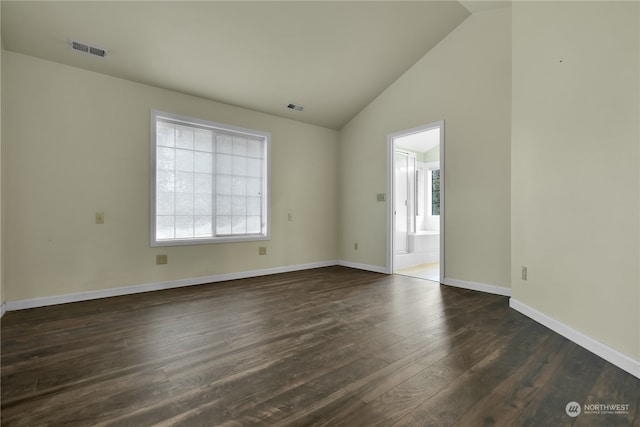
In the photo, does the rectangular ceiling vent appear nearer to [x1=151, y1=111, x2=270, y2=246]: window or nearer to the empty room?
the empty room

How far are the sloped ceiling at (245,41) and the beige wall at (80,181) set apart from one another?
236 millimetres

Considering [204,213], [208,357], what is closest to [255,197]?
[204,213]

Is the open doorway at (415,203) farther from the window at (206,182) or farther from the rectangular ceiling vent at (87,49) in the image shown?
the rectangular ceiling vent at (87,49)

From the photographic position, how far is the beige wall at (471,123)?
11.8 ft

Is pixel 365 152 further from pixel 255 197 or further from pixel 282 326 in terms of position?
pixel 282 326

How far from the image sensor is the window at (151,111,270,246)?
394cm

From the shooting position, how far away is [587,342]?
2146 millimetres

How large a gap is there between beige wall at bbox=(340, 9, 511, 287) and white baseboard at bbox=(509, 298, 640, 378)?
89cm

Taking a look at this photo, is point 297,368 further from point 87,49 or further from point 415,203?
point 415,203

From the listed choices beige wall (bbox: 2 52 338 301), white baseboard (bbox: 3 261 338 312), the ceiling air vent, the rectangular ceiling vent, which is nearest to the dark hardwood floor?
white baseboard (bbox: 3 261 338 312)

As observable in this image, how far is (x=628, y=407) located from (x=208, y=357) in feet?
7.77

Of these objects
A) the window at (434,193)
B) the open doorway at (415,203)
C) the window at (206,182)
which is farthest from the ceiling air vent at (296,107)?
the window at (434,193)

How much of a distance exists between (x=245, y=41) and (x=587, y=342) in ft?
13.7

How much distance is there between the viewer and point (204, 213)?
4.29 m
